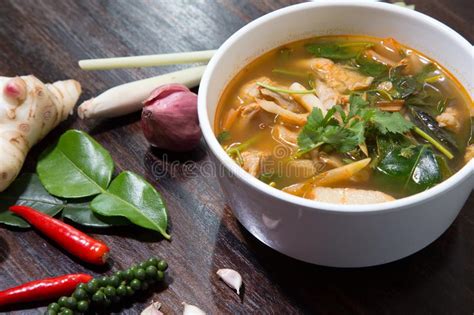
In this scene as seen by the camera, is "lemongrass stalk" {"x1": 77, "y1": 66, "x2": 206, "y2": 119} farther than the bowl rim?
Answer: Yes

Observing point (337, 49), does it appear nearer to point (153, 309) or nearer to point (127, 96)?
point (127, 96)

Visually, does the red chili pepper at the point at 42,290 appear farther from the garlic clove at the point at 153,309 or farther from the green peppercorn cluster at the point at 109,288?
the garlic clove at the point at 153,309

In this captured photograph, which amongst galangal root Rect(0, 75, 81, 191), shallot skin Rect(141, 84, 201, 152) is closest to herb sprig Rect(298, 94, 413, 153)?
shallot skin Rect(141, 84, 201, 152)

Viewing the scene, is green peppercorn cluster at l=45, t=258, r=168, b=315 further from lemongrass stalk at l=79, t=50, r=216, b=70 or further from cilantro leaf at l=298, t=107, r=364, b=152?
lemongrass stalk at l=79, t=50, r=216, b=70

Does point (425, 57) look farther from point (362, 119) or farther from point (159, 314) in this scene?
point (159, 314)

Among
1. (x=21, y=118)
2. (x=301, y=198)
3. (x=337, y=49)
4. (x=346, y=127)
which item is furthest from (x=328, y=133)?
(x=21, y=118)

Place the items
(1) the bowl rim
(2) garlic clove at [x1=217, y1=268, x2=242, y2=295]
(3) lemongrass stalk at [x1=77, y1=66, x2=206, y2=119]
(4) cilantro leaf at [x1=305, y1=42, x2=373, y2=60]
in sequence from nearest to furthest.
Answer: (1) the bowl rim → (2) garlic clove at [x1=217, y1=268, x2=242, y2=295] → (4) cilantro leaf at [x1=305, y1=42, x2=373, y2=60] → (3) lemongrass stalk at [x1=77, y1=66, x2=206, y2=119]
